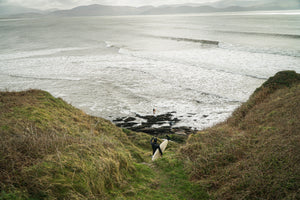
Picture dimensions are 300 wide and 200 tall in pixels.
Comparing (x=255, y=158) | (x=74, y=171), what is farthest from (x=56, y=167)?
(x=255, y=158)

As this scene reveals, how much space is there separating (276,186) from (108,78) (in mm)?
21988

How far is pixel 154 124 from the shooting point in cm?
1472

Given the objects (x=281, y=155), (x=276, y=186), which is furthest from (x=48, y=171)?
(x=281, y=155)

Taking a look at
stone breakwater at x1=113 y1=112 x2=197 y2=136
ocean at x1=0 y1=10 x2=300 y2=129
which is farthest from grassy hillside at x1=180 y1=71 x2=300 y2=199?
ocean at x1=0 y1=10 x2=300 y2=129

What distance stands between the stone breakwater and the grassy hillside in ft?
15.2

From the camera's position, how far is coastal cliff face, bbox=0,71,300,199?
14.8 ft

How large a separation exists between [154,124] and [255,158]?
9182 millimetres

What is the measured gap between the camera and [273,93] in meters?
12.9

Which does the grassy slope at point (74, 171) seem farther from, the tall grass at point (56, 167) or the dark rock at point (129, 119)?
the dark rock at point (129, 119)

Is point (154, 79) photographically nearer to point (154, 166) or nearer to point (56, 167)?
point (154, 166)

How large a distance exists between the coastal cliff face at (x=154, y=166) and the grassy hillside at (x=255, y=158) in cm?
2

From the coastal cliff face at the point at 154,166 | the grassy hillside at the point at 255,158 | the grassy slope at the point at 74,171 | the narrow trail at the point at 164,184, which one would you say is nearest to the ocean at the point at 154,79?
the grassy hillside at the point at 255,158

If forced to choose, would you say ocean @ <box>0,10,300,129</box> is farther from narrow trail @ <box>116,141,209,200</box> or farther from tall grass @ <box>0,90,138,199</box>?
tall grass @ <box>0,90,138,199</box>

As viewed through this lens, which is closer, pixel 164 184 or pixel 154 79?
pixel 164 184
